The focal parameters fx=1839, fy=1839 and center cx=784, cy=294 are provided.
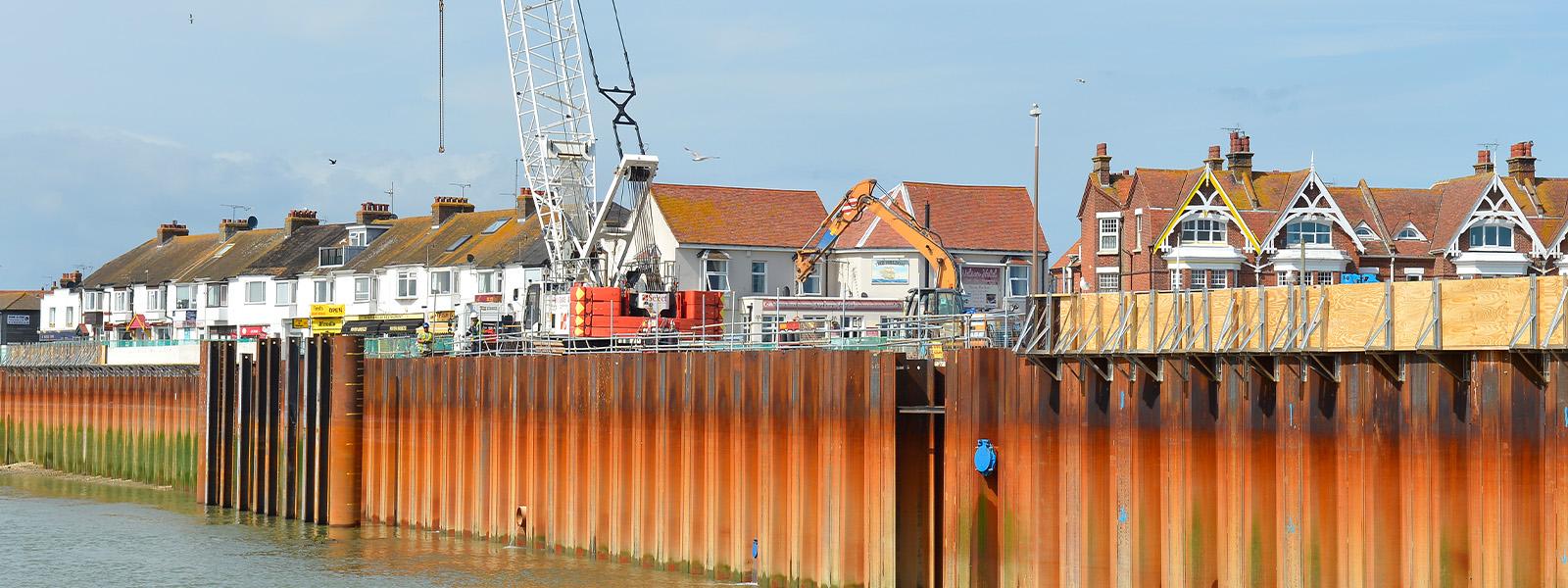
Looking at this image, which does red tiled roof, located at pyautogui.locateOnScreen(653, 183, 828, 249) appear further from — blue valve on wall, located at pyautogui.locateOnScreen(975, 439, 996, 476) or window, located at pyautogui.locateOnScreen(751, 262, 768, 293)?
blue valve on wall, located at pyautogui.locateOnScreen(975, 439, 996, 476)

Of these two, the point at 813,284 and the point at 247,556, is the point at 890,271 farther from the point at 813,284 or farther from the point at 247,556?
the point at 247,556

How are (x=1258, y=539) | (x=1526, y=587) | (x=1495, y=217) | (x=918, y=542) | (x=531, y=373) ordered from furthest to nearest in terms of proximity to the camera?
1. (x=1495, y=217)
2. (x=531, y=373)
3. (x=918, y=542)
4. (x=1258, y=539)
5. (x=1526, y=587)

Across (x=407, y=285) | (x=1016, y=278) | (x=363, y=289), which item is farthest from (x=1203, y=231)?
(x=363, y=289)

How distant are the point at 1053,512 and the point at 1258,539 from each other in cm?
385

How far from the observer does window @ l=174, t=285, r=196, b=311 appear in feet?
336

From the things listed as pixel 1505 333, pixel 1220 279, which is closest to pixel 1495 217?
pixel 1220 279

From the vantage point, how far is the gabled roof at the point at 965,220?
70188 mm

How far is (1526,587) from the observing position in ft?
63.7

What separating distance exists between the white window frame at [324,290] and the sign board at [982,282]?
1431 inches

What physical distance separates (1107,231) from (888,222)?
23.4 m

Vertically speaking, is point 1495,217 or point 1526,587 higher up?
point 1495,217

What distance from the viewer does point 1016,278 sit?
72.3m

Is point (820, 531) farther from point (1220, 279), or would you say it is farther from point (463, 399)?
point (1220, 279)


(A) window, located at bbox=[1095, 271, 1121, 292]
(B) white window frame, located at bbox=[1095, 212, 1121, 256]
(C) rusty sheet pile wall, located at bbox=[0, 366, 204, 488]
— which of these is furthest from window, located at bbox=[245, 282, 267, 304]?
(A) window, located at bbox=[1095, 271, 1121, 292]
